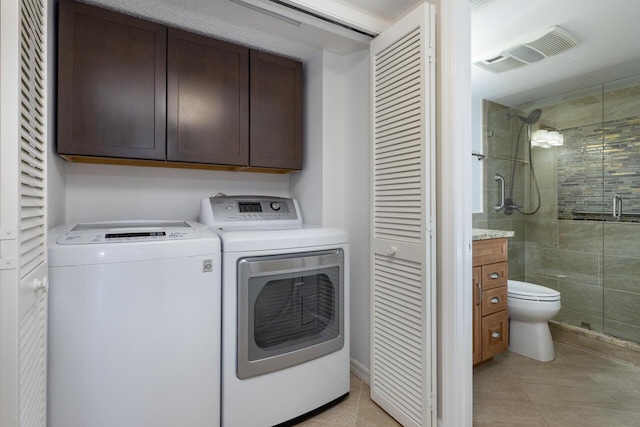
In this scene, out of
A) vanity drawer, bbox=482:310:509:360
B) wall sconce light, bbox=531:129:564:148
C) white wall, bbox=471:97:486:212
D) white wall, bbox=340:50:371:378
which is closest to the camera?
white wall, bbox=340:50:371:378

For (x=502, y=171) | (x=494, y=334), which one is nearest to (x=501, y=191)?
(x=502, y=171)

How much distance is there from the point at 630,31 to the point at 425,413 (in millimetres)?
2625

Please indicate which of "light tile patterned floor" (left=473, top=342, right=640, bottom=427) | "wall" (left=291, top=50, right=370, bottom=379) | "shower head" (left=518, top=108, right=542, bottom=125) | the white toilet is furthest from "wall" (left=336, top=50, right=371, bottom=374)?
"shower head" (left=518, top=108, right=542, bottom=125)

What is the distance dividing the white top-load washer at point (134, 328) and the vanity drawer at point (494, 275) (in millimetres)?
1689

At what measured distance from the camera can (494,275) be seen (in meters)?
2.16

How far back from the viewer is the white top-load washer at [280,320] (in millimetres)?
1447

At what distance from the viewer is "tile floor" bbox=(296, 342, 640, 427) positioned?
5.39ft

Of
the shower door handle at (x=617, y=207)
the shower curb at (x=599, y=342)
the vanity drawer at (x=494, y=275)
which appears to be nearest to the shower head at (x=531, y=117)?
the shower door handle at (x=617, y=207)

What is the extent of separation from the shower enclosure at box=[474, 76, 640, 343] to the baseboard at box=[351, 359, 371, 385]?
5.87 feet

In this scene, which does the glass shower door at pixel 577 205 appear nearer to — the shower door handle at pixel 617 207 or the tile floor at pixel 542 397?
the shower door handle at pixel 617 207

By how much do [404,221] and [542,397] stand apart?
1.38 m

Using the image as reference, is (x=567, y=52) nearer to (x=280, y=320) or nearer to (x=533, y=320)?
(x=533, y=320)

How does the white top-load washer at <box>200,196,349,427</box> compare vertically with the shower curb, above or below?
above

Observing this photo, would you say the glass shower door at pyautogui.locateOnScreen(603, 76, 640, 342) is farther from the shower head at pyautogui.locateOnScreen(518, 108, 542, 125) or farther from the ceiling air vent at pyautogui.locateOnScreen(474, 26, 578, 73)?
the ceiling air vent at pyautogui.locateOnScreen(474, 26, 578, 73)
